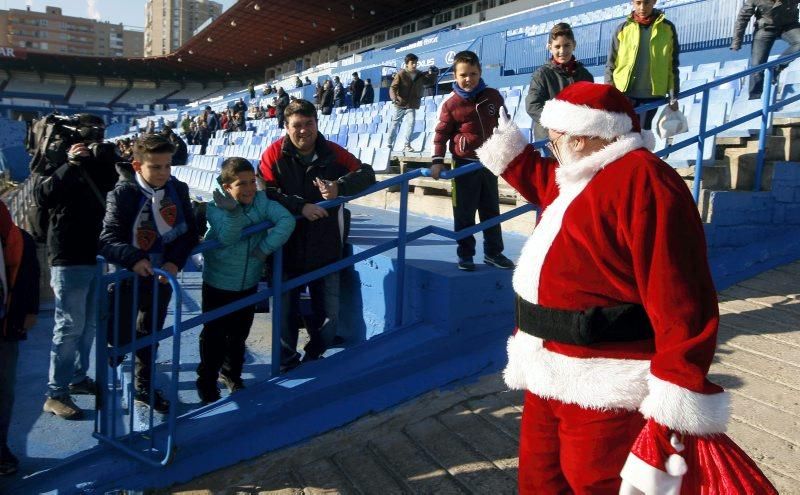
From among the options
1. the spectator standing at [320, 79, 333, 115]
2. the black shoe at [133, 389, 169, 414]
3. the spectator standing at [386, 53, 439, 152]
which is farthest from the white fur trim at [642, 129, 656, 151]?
the spectator standing at [320, 79, 333, 115]

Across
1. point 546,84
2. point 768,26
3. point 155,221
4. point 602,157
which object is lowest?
point 155,221

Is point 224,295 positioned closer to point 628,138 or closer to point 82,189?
point 82,189

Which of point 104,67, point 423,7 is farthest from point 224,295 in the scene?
point 104,67

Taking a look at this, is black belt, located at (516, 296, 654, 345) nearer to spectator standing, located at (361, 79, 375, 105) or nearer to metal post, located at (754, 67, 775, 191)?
metal post, located at (754, 67, 775, 191)

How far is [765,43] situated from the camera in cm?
574

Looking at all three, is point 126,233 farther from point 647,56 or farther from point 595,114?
point 647,56

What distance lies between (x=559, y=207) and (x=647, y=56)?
331 centimetres

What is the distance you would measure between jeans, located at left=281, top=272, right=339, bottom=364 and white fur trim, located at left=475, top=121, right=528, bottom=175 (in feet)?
4.89

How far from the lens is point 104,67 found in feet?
171

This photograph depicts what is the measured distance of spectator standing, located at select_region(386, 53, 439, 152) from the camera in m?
9.07

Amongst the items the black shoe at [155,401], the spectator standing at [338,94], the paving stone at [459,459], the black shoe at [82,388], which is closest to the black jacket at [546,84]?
the paving stone at [459,459]

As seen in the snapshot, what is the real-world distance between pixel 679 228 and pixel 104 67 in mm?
59246

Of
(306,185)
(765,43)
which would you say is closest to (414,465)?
(306,185)

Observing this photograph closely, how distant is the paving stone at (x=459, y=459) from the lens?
2529mm
